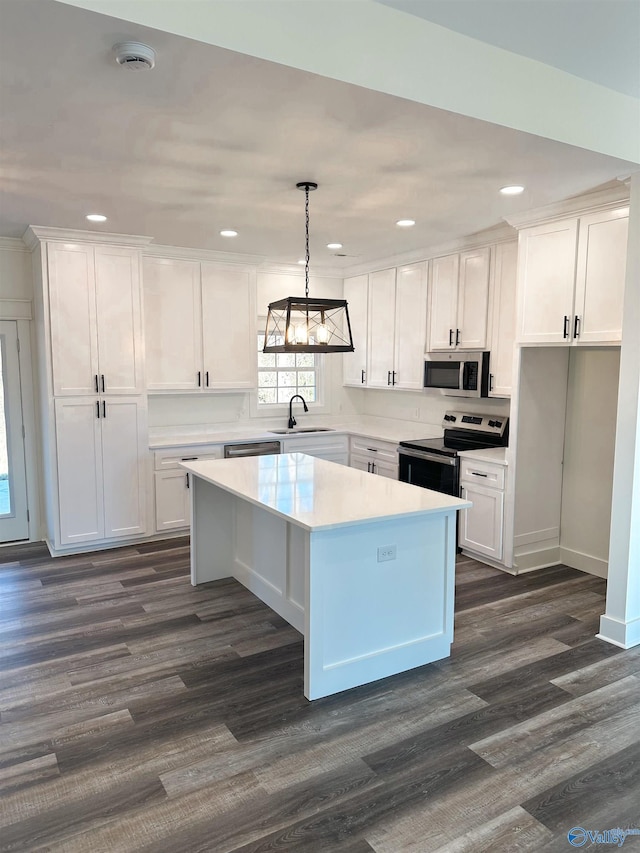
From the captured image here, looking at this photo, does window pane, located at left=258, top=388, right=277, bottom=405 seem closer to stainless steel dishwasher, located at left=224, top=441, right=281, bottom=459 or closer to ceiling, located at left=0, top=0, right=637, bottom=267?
stainless steel dishwasher, located at left=224, top=441, right=281, bottom=459

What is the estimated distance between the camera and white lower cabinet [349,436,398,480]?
562cm

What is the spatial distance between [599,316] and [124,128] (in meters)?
2.88

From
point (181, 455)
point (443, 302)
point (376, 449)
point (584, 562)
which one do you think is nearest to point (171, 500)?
point (181, 455)

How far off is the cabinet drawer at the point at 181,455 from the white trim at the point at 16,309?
162 centimetres

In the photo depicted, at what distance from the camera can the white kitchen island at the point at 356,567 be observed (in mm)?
2740

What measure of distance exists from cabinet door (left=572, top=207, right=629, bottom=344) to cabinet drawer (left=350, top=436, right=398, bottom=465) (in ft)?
7.37

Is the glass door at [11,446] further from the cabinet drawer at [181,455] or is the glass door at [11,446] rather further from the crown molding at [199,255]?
the crown molding at [199,255]

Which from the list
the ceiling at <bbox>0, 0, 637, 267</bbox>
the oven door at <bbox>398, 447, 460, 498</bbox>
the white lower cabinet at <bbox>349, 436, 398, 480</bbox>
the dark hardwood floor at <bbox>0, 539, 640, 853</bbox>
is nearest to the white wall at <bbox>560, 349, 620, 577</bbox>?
the dark hardwood floor at <bbox>0, 539, 640, 853</bbox>

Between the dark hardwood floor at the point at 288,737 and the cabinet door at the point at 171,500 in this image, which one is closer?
the dark hardwood floor at the point at 288,737

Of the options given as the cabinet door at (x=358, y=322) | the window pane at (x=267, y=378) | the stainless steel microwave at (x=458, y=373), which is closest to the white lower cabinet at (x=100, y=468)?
the window pane at (x=267, y=378)

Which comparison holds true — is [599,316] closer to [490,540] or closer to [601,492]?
[601,492]

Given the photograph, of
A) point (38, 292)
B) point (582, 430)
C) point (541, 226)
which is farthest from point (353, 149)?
point (38, 292)

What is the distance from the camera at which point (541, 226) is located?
395cm

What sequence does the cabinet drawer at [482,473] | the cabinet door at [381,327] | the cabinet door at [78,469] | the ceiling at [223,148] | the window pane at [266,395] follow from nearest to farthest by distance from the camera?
the ceiling at [223,148]
the cabinet drawer at [482,473]
the cabinet door at [78,469]
the cabinet door at [381,327]
the window pane at [266,395]
